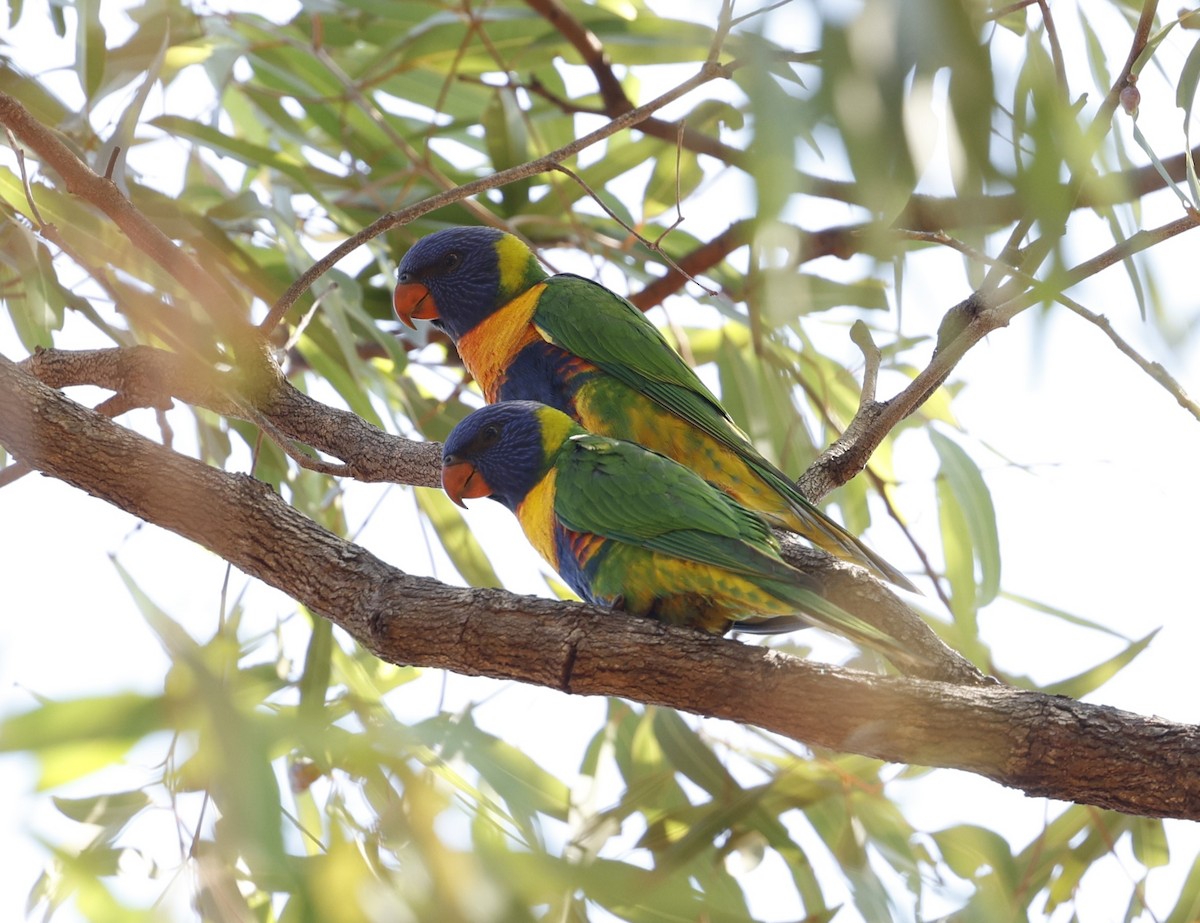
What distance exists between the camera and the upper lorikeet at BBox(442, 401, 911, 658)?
5.34ft

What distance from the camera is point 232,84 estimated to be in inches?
112

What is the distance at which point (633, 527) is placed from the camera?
175 centimetres

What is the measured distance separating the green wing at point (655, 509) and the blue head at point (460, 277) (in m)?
0.72

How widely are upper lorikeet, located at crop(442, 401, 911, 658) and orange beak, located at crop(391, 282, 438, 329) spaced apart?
61cm

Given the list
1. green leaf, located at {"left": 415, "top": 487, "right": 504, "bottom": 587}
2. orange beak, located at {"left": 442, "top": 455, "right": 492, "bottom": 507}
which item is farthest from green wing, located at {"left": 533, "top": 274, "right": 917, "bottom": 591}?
green leaf, located at {"left": 415, "top": 487, "right": 504, "bottom": 587}

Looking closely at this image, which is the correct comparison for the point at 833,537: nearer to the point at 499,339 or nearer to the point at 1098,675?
the point at 1098,675

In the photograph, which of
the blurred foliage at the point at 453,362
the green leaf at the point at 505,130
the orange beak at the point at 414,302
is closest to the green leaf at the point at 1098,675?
the blurred foliage at the point at 453,362

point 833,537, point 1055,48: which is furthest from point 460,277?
point 1055,48

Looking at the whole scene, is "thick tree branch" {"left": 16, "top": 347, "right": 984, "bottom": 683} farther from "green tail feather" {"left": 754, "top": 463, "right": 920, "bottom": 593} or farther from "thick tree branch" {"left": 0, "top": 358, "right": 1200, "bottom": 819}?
"thick tree branch" {"left": 0, "top": 358, "right": 1200, "bottom": 819}

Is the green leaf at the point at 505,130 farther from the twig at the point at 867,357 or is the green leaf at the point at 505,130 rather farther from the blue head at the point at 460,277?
the twig at the point at 867,357

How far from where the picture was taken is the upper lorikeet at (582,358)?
210 cm

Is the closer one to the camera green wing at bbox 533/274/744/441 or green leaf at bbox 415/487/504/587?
green wing at bbox 533/274/744/441

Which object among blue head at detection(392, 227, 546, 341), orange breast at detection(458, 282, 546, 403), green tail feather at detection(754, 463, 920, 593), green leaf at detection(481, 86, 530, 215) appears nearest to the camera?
green tail feather at detection(754, 463, 920, 593)

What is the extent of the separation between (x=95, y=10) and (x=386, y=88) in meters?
1.23
